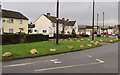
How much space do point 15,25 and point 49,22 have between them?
16.3 m

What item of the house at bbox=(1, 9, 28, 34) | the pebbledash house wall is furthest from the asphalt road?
the pebbledash house wall

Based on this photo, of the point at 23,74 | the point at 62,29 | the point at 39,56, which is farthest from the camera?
the point at 62,29

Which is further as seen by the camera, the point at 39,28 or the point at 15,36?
the point at 39,28

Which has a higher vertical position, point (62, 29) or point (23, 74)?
point (62, 29)

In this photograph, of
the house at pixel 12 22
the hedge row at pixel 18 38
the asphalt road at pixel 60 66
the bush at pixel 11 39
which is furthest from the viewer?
the house at pixel 12 22

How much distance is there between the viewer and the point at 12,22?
130 ft

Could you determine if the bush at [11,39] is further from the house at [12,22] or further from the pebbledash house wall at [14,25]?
the pebbledash house wall at [14,25]

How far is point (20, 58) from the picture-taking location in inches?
353

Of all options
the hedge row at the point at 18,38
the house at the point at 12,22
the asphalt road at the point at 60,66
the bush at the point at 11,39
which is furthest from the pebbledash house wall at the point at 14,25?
the asphalt road at the point at 60,66

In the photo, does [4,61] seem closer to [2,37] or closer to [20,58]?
[20,58]

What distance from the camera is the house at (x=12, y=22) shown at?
37.4 metres

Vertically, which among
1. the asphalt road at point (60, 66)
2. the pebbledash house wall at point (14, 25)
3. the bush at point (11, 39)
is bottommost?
the asphalt road at point (60, 66)

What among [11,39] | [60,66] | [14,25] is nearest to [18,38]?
[11,39]

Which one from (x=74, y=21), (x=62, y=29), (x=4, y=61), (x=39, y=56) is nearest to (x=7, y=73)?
(x=4, y=61)
